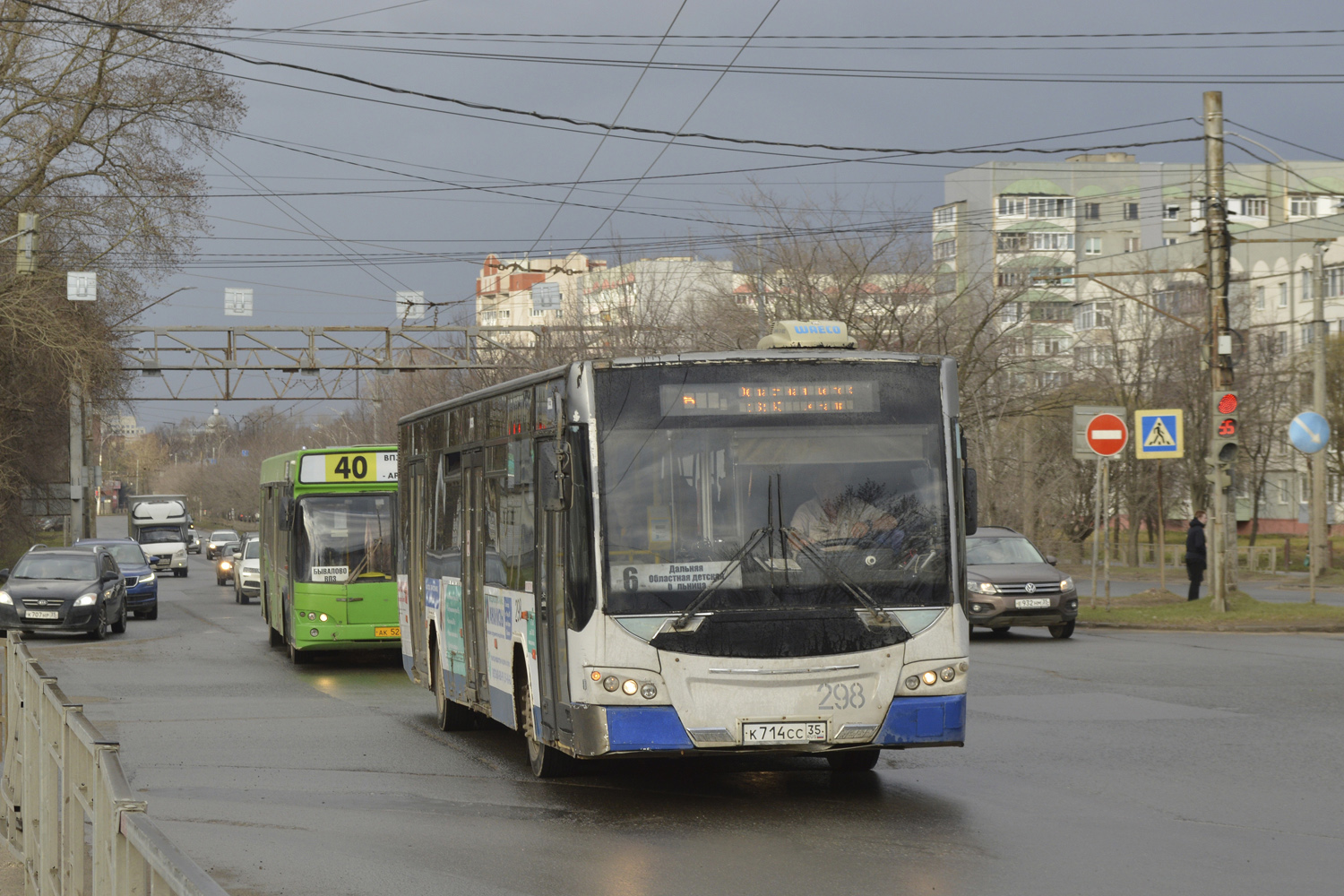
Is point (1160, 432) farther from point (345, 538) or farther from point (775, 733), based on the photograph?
point (775, 733)

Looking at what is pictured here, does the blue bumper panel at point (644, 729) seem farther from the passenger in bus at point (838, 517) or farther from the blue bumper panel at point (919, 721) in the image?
the passenger in bus at point (838, 517)

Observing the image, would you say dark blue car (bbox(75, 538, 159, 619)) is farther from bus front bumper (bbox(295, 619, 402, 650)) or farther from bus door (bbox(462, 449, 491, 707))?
bus door (bbox(462, 449, 491, 707))

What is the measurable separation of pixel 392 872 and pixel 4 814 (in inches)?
100

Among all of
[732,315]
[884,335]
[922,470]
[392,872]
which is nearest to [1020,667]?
[922,470]

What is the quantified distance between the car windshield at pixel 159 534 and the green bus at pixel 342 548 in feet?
163

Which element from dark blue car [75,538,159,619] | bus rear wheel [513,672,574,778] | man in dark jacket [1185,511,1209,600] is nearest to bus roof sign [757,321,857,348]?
bus rear wheel [513,672,574,778]

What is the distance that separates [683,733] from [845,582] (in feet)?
4.24

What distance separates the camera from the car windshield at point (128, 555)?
112ft

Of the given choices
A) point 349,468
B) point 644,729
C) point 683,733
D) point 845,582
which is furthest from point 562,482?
point 349,468

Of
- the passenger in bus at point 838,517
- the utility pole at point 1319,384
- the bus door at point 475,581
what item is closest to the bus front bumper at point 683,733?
the passenger in bus at point 838,517

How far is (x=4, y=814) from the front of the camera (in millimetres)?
8828

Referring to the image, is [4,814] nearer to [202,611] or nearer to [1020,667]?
[1020,667]

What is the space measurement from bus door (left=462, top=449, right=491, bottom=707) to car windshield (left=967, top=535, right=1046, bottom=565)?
42.1ft

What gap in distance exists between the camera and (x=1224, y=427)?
25344 mm
